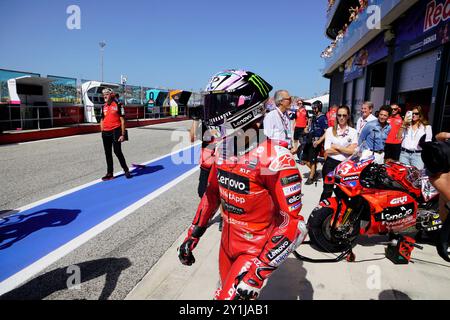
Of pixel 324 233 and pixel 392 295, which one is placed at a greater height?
pixel 324 233

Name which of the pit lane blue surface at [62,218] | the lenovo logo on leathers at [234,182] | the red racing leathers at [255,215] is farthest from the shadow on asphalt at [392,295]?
the pit lane blue surface at [62,218]

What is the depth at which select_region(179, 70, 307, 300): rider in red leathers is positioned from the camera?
61.2 inches

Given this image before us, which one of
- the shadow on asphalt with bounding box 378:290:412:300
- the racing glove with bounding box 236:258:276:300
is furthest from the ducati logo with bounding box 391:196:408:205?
the racing glove with bounding box 236:258:276:300

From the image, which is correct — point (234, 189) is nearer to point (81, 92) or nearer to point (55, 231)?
point (55, 231)

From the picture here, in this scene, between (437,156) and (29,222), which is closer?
(437,156)

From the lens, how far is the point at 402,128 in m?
6.57

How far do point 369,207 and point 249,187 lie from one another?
252 cm

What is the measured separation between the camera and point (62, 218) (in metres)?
4.66

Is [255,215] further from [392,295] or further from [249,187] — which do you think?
[392,295]

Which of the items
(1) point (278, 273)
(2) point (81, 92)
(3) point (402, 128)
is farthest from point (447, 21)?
(2) point (81, 92)

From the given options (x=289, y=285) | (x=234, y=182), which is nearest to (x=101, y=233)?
(x=289, y=285)

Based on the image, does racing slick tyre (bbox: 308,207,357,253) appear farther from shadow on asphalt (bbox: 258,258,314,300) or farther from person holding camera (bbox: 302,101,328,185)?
Result: person holding camera (bbox: 302,101,328,185)

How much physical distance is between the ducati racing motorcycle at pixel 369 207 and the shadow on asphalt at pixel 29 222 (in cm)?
371
